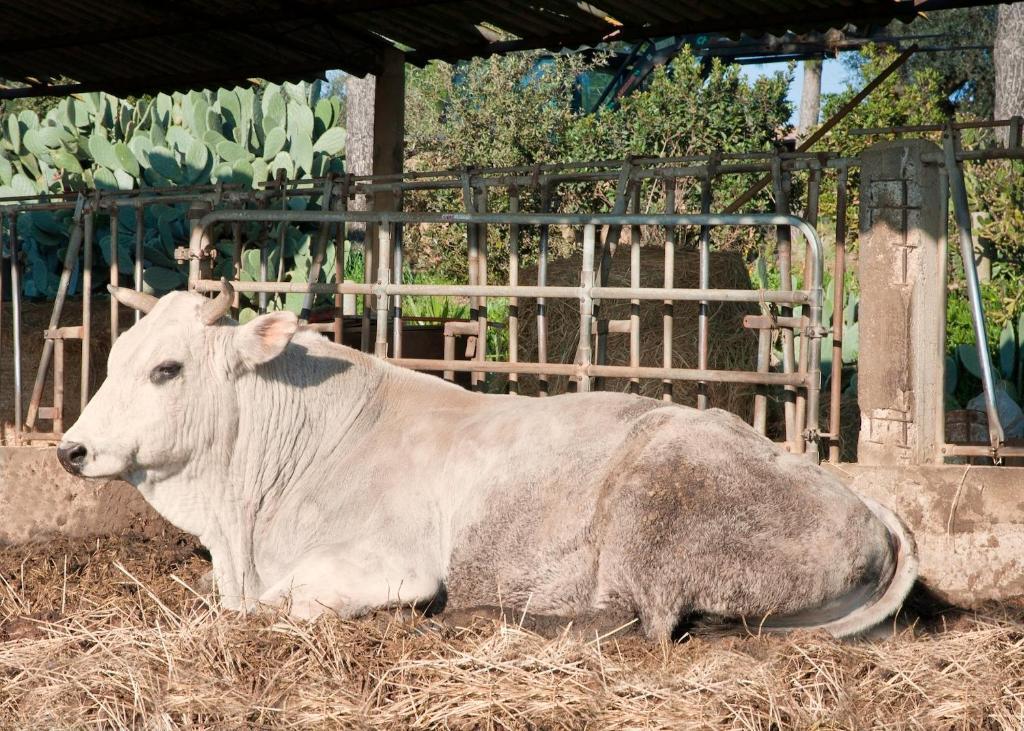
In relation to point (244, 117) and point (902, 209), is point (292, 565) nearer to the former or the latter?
point (902, 209)

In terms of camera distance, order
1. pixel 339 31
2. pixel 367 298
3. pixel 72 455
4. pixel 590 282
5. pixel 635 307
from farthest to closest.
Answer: pixel 339 31
pixel 367 298
pixel 635 307
pixel 590 282
pixel 72 455

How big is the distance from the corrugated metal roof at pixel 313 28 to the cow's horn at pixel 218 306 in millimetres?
3531

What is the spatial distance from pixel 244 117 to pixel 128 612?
10506 mm

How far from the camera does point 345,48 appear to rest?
9258 millimetres

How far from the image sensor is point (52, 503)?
6215 millimetres

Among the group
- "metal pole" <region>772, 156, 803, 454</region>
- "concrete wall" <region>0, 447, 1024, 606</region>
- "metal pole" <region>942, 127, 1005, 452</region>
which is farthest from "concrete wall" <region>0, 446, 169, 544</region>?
"metal pole" <region>942, 127, 1005, 452</region>

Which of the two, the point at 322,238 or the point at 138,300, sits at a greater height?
the point at 322,238

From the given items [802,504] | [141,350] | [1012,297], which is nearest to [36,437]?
[141,350]

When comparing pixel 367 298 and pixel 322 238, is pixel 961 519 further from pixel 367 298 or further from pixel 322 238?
pixel 322 238

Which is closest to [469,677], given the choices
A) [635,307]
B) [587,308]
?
[587,308]

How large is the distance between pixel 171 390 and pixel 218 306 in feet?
1.18

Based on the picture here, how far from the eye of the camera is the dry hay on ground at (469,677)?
358 cm

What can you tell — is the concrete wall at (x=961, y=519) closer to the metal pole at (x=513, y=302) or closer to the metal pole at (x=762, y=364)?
the metal pole at (x=762, y=364)

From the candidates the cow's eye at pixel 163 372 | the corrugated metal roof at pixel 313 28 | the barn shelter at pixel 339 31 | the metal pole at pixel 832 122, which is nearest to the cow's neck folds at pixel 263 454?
the cow's eye at pixel 163 372
